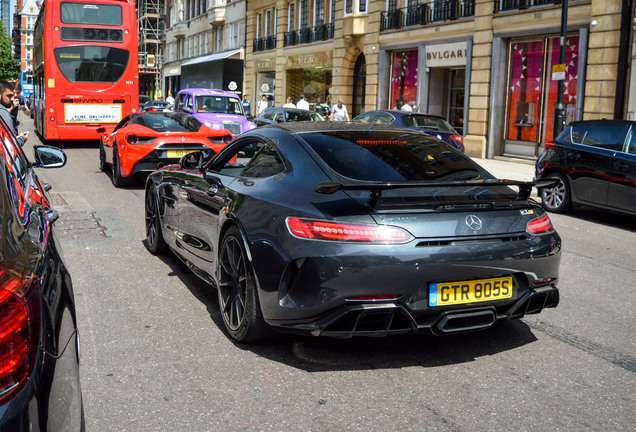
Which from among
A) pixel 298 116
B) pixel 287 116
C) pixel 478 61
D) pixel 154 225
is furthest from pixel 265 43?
pixel 154 225

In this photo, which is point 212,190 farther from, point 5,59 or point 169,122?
point 5,59

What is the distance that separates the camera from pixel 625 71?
725 inches

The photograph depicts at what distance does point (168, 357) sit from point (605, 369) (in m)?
2.56

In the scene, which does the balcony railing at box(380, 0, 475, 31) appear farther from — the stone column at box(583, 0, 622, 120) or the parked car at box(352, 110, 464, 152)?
the parked car at box(352, 110, 464, 152)

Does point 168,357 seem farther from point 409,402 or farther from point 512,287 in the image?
point 512,287

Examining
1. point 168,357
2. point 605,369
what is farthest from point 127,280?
point 605,369

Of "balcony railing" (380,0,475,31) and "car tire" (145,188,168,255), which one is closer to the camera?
"car tire" (145,188,168,255)

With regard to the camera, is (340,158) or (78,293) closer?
(340,158)

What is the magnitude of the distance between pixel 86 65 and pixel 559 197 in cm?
1428

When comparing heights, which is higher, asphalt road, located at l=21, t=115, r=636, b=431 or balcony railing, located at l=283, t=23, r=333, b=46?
balcony railing, located at l=283, t=23, r=333, b=46

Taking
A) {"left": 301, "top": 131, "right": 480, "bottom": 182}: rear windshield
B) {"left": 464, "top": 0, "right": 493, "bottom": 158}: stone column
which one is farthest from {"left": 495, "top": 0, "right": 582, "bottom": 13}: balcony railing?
{"left": 301, "top": 131, "right": 480, "bottom": 182}: rear windshield

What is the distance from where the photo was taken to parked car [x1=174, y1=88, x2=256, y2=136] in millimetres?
19469

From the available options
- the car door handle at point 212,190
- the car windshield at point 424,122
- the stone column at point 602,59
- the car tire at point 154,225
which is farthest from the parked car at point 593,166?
the stone column at point 602,59

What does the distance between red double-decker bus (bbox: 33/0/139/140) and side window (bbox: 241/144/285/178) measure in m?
16.8
